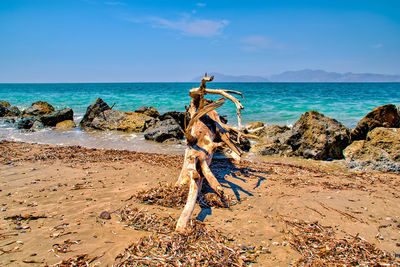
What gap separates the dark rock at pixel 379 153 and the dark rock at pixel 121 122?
9.45 meters

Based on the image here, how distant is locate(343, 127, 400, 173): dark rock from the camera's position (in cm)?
686

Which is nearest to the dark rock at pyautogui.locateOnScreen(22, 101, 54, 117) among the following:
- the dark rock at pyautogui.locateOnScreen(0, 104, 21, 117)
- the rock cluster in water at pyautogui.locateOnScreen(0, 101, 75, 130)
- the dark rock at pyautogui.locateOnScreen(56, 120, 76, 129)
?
the rock cluster in water at pyautogui.locateOnScreen(0, 101, 75, 130)

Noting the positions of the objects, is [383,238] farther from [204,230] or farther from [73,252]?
[73,252]

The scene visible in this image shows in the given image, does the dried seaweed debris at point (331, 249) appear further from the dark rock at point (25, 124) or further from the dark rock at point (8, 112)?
the dark rock at point (8, 112)

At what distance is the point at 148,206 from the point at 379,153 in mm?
6863

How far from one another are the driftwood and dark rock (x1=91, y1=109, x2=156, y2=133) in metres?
7.41

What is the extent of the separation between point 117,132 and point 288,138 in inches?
341

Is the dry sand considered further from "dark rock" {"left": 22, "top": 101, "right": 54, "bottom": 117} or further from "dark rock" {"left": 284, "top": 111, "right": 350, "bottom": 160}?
"dark rock" {"left": 22, "top": 101, "right": 54, "bottom": 117}

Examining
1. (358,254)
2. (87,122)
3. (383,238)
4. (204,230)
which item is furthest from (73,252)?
(87,122)

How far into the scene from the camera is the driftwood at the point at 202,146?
3717mm

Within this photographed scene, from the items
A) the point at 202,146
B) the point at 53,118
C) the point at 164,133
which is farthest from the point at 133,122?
the point at 202,146


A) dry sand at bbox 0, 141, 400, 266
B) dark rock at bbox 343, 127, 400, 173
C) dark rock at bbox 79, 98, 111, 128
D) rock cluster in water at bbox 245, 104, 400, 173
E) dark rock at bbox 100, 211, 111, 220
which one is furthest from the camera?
dark rock at bbox 79, 98, 111, 128

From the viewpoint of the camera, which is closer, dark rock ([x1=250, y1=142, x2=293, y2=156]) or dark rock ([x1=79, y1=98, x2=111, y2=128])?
dark rock ([x1=250, y1=142, x2=293, y2=156])

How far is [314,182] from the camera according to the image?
18.7 ft
